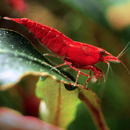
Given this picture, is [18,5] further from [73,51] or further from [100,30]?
[100,30]

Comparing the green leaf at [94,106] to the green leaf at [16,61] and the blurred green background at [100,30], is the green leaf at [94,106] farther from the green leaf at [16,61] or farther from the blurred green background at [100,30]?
the green leaf at [16,61]

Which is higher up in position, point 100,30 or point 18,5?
point 100,30

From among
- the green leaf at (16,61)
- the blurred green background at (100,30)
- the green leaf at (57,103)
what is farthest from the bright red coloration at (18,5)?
the green leaf at (57,103)

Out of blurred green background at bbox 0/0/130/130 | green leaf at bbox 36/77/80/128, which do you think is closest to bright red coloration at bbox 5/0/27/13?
blurred green background at bbox 0/0/130/130

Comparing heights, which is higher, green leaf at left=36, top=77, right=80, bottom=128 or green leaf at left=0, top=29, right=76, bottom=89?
green leaf at left=0, top=29, right=76, bottom=89

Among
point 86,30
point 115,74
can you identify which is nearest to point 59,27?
point 86,30

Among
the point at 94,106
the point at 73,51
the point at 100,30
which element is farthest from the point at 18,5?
the point at 94,106

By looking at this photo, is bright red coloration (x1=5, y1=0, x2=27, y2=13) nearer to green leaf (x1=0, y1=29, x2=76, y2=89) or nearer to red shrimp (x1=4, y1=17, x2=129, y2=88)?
red shrimp (x1=4, y1=17, x2=129, y2=88)
